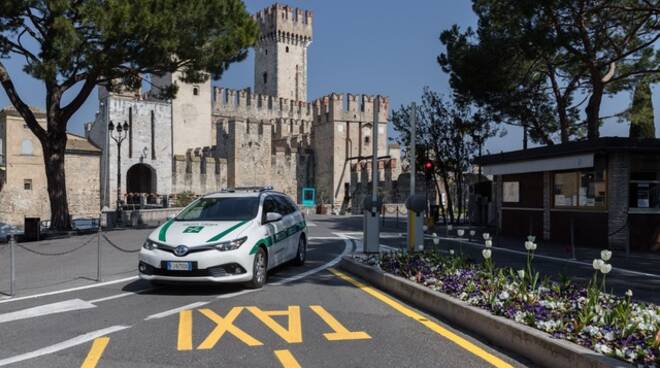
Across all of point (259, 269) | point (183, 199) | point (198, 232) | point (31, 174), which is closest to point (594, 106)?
point (259, 269)

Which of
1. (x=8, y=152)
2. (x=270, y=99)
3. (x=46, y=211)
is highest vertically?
(x=270, y=99)

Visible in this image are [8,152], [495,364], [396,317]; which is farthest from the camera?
[8,152]

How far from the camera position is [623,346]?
4113mm

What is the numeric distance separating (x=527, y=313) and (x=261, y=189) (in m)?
6.03

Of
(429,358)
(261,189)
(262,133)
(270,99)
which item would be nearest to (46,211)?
(262,133)

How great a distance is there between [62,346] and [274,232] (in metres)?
4.33

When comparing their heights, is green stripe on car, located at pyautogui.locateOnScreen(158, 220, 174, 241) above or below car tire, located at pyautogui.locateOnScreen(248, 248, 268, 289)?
above

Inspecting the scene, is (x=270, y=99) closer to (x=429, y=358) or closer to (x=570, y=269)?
(x=570, y=269)

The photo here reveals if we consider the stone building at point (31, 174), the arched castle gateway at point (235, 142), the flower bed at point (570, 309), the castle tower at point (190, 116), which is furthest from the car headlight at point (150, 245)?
the castle tower at point (190, 116)

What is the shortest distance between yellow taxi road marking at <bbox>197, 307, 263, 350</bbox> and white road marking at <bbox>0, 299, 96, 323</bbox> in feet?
5.69

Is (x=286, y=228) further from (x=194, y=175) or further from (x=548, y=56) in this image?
(x=194, y=175)

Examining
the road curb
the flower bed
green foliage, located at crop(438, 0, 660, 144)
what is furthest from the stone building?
the flower bed

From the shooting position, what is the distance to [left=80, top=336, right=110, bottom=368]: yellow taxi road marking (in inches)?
185

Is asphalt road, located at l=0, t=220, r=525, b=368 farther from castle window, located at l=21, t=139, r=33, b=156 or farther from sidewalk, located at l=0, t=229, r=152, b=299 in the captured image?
castle window, located at l=21, t=139, r=33, b=156
